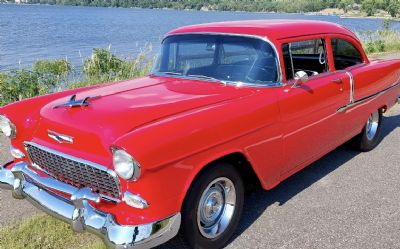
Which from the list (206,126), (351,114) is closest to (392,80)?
(351,114)

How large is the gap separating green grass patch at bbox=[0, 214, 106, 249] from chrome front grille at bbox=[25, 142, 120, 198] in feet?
1.73

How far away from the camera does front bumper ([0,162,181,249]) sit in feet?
8.38

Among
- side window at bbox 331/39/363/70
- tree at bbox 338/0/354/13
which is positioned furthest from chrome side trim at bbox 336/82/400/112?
tree at bbox 338/0/354/13

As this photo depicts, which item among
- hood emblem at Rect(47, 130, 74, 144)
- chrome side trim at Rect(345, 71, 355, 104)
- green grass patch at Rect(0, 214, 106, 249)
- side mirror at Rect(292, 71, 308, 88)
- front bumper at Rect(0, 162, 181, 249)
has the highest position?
side mirror at Rect(292, 71, 308, 88)

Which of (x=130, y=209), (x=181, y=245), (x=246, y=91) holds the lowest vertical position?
(x=181, y=245)

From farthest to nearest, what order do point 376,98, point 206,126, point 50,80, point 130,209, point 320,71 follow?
point 50,80, point 376,98, point 320,71, point 206,126, point 130,209

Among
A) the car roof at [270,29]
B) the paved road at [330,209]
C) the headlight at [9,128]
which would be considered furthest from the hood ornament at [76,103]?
the car roof at [270,29]

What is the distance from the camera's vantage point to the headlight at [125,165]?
251cm

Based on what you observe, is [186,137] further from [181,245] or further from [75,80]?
[75,80]

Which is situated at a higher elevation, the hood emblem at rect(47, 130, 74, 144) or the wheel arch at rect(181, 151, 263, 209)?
the hood emblem at rect(47, 130, 74, 144)

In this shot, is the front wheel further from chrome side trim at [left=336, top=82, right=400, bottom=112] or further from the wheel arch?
chrome side trim at [left=336, top=82, right=400, bottom=112]

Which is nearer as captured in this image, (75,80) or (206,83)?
(206,83)

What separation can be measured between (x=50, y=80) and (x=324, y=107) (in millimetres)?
5775

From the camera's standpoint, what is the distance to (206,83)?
3.75 m
